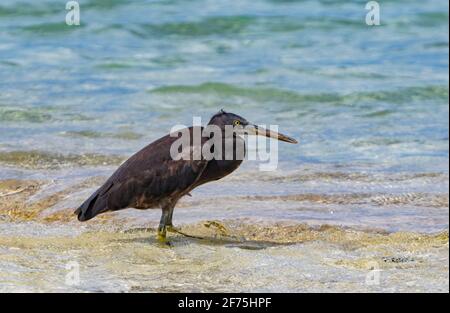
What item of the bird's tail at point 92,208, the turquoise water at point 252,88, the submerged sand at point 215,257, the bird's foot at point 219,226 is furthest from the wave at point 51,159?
the bird's tail at point 92,208

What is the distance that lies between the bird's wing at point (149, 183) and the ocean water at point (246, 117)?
10.0 inches

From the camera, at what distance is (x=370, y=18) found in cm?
1794

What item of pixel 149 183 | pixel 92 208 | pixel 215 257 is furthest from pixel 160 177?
pixel 215 257

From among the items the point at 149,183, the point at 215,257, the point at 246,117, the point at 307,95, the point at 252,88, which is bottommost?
the point at 215,257

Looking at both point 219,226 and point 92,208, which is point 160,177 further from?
point 219,226

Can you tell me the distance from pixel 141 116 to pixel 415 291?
661 cm

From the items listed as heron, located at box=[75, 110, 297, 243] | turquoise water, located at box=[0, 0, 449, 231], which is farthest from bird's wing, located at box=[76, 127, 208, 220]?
turquoise water, located at box=[0, 0, 449, 231]

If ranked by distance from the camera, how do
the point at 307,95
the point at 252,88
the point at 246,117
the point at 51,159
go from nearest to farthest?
the point at 51,159, the point at 246,117, the point at 307,95, the point at 252,88

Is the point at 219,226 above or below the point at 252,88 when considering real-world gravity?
below

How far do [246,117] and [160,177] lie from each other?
5.65 meters

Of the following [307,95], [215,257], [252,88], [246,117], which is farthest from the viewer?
[252,88]

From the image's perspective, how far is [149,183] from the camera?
21.4 feet

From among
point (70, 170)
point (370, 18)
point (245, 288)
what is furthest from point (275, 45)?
point (245, 288)

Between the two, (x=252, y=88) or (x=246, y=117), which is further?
(x=252, y=88)
